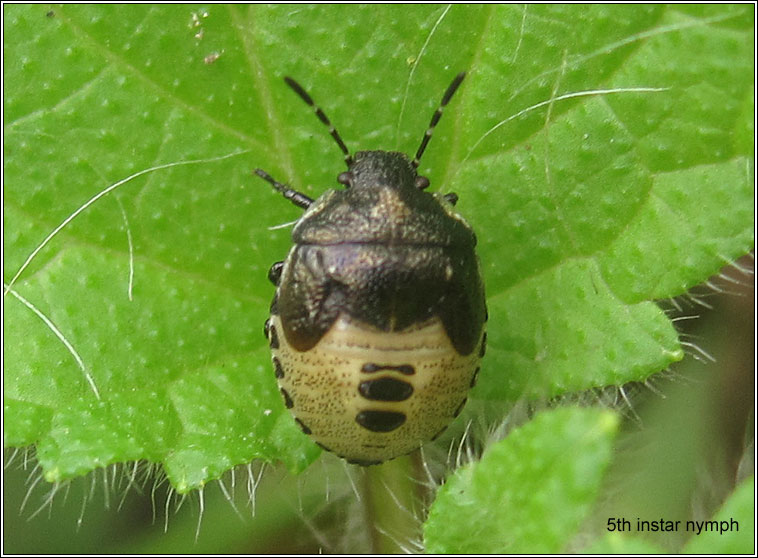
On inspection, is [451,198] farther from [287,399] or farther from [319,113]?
[287,399]

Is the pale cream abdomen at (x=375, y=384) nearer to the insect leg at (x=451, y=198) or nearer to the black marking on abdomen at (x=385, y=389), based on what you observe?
the black marking on abdomen at (x=385, y=389)

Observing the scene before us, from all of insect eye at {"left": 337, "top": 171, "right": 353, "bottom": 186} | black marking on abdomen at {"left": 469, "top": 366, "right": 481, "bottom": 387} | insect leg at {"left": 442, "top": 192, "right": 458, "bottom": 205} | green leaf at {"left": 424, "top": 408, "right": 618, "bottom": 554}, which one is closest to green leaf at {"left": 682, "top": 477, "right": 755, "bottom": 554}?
green leaf at {"left": 424, "top": 408, "right": 618, "bottom": 554}

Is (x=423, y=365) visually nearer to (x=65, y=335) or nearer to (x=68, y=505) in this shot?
(x=65, y=335)

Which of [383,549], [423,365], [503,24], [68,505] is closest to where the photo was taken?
[423,365]

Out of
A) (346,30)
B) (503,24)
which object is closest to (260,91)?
(346,30)

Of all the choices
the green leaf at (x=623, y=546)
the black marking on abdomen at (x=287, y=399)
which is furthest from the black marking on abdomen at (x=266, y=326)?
the green leaf at (x=623, y=546)
